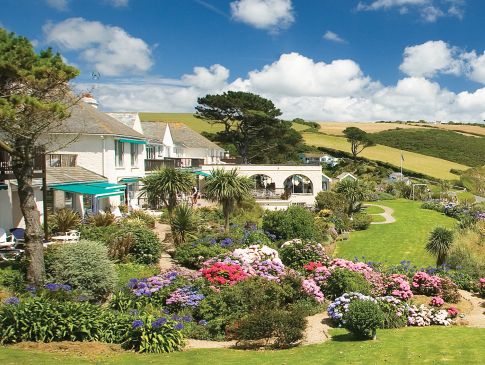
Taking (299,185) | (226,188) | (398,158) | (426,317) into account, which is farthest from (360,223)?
(398,158)

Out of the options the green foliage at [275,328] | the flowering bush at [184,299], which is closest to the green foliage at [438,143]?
the flowering bush at [184,299]

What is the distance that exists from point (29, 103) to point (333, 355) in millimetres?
11584

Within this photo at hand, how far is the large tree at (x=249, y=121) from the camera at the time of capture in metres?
75.4

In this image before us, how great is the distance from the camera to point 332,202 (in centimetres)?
5100

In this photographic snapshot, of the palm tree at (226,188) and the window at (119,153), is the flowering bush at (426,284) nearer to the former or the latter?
the palm tree at (226,188)

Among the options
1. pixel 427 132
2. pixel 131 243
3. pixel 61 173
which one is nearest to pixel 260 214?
pixel 61 173

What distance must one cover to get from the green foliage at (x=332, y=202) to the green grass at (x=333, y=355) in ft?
116

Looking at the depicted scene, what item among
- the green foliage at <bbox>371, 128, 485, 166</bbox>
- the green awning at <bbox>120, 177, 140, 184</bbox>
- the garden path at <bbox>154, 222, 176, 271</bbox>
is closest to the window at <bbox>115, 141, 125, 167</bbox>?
the green awning at <bbox>120, 177, 140, 184</bbox>

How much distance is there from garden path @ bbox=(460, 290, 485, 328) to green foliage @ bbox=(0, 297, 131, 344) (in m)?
12.9

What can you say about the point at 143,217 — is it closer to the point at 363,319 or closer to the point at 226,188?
the point at 226,188

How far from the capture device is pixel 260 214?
4484 cm

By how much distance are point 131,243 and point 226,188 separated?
30.6ft

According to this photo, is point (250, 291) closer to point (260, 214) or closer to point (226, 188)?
point (226, 188)

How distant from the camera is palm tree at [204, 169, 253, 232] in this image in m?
31.5
